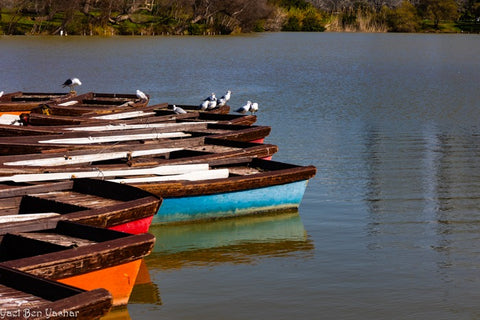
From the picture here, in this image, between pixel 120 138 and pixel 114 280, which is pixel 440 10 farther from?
pixel 114 280

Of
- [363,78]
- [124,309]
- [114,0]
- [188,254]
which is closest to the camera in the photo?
[124,309]

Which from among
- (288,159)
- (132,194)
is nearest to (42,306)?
(132,194)

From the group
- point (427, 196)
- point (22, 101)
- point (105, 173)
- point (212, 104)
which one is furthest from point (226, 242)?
point (22, 101)

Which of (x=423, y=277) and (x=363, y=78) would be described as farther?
(x=363, y=78)

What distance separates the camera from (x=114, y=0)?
223ft

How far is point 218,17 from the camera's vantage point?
7675 centimetres

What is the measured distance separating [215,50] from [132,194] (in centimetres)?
4580

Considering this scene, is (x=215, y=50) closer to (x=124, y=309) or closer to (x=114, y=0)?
(x=114, y=0)

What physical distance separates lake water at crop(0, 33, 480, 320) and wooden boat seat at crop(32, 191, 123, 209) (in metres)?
0.97

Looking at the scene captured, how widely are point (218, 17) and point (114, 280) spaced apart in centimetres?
6981

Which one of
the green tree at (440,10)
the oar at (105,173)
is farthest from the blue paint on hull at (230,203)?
the green tree at (440,10)

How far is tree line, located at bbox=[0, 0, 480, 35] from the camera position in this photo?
220ft

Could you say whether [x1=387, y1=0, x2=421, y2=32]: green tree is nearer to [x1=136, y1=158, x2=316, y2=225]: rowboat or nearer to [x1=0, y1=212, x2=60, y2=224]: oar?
[x1=136, y1=158, x2=316, y2=225]: rowboat

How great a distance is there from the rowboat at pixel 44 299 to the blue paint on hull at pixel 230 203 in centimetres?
494
